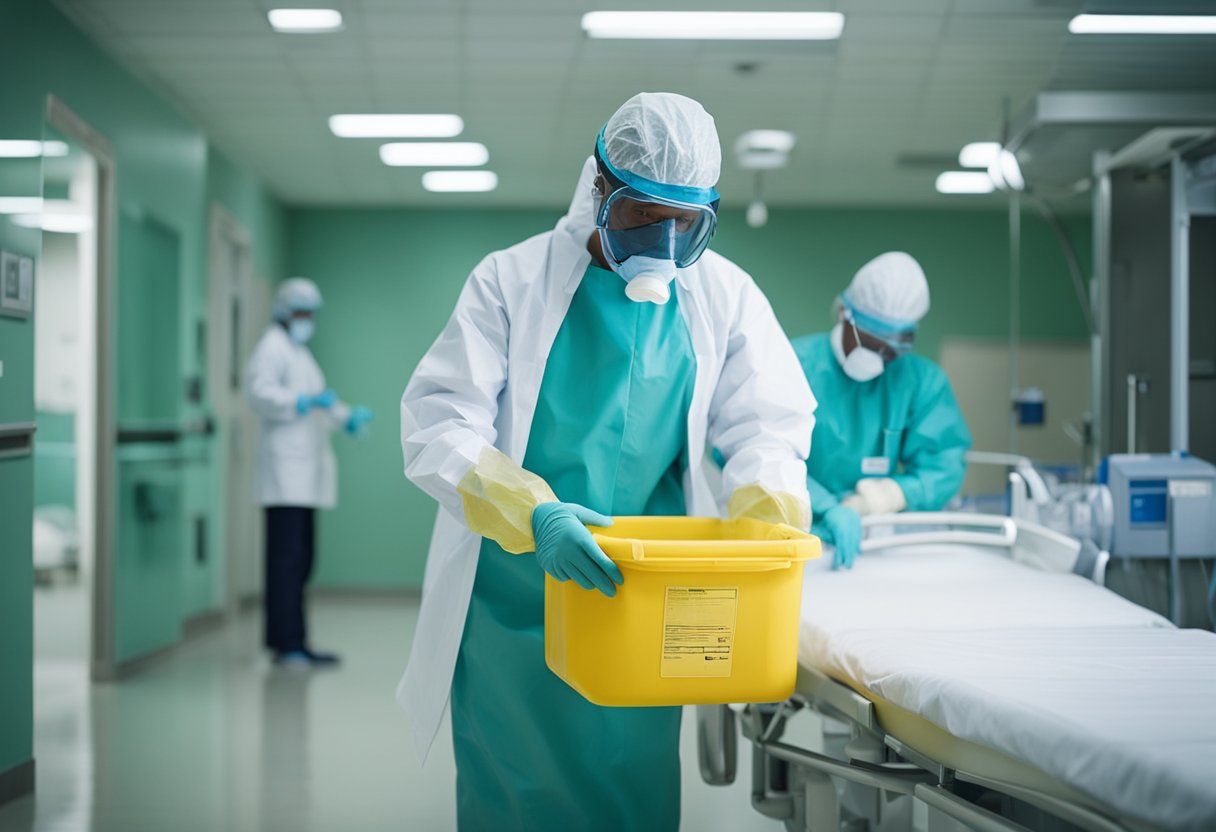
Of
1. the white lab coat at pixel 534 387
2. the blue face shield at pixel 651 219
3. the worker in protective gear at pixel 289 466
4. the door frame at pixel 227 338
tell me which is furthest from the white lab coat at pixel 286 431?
the blue face shield at pixel 651 219

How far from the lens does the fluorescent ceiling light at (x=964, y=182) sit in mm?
6496

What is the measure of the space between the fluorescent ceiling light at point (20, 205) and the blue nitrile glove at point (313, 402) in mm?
2017

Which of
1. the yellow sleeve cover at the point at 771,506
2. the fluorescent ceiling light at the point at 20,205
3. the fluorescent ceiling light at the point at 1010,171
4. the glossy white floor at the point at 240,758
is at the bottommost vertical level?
the glossy white floor at the point at 240,758

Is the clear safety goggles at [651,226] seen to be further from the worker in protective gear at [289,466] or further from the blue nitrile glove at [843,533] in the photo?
the worker in protective gear at [289,466]

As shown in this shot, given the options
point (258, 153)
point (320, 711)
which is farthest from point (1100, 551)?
point (258, 153)

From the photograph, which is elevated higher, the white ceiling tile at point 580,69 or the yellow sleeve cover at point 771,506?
the white ceiling tile at point 580,69

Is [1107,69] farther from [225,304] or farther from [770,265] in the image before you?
[225,304]

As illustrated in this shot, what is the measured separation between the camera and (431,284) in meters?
7.70

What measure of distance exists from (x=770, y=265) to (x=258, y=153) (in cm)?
329

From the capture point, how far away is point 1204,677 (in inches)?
62.6

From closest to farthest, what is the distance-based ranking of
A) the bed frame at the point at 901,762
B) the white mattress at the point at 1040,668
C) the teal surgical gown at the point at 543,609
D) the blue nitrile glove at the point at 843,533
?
the white mattress at the point at 1040,668 → the bed frame at the point at 901,762 → the teal surgical gown at the point at 543,609 → the blue nitrile glove at the point at 843,533

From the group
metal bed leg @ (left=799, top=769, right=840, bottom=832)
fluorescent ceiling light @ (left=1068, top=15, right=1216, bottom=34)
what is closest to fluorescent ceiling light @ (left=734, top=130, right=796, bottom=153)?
fluorescent ceiling light @ (left=1068, top=15, right=1216, bottom=34)

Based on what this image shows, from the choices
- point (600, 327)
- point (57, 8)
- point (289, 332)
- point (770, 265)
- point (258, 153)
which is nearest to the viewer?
point (600, 327)

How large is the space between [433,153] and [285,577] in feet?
7.77
